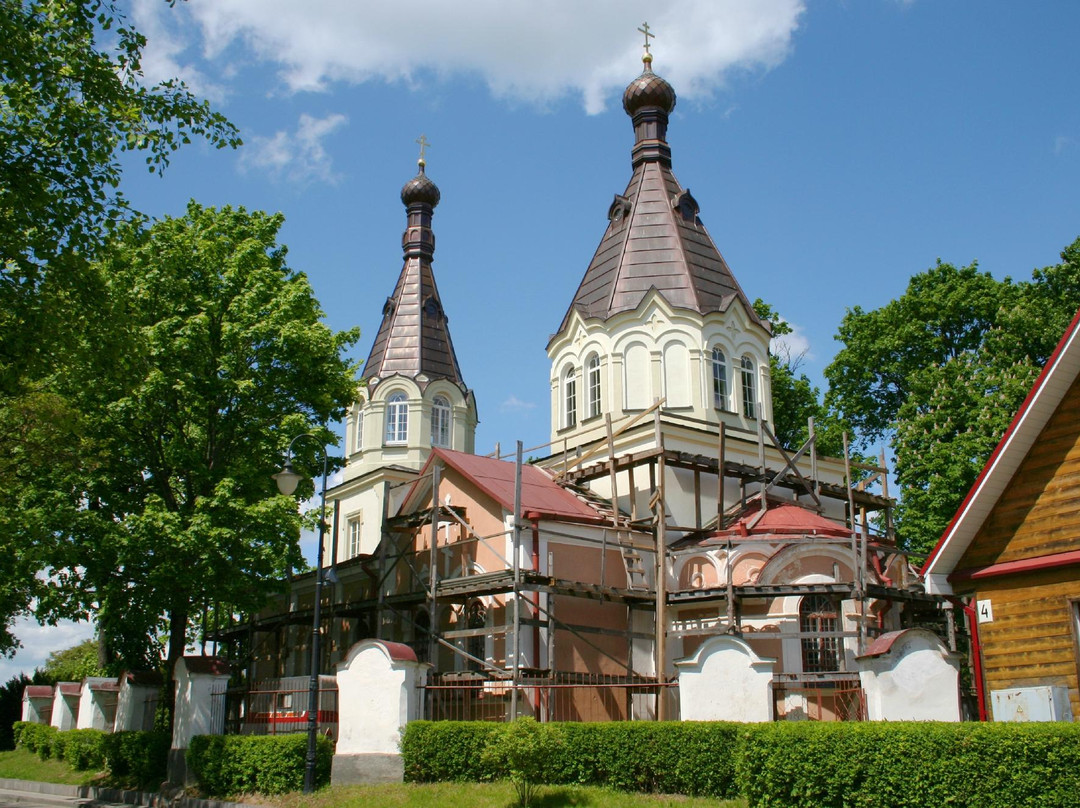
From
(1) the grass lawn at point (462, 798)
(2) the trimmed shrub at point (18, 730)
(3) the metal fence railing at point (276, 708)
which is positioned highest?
(3) the metal fence railing at point (276, 708)

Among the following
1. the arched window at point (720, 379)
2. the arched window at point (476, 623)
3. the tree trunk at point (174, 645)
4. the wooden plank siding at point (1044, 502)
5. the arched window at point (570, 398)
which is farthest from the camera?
the arched window at point (570, 398)

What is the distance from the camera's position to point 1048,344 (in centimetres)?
2881

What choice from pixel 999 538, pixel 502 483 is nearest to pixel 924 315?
pixel 502 483

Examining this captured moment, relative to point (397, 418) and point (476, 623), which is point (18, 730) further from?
point (397, 418)

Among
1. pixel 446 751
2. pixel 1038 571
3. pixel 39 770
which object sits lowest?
pixel 39 770

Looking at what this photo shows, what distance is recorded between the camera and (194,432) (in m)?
21.0

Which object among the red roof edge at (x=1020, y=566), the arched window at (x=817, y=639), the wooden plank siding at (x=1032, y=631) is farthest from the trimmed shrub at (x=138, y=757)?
the wooden plank siding at (x=1032, y=631)

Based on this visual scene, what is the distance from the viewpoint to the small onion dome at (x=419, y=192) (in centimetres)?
4078

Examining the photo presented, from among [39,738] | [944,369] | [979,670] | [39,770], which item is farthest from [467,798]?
[944,369]

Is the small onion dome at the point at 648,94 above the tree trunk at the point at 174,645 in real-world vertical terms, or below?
above

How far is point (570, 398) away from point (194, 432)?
11.6 metres

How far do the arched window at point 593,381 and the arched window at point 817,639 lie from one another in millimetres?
8770

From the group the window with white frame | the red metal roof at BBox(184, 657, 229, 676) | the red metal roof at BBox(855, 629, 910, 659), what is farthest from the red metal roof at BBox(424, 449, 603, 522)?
the red metal roof at BBox(855, 629, 910, 659)

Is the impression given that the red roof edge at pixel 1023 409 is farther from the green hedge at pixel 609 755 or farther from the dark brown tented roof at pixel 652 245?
the dark brown tented roof at pixel 652 245
